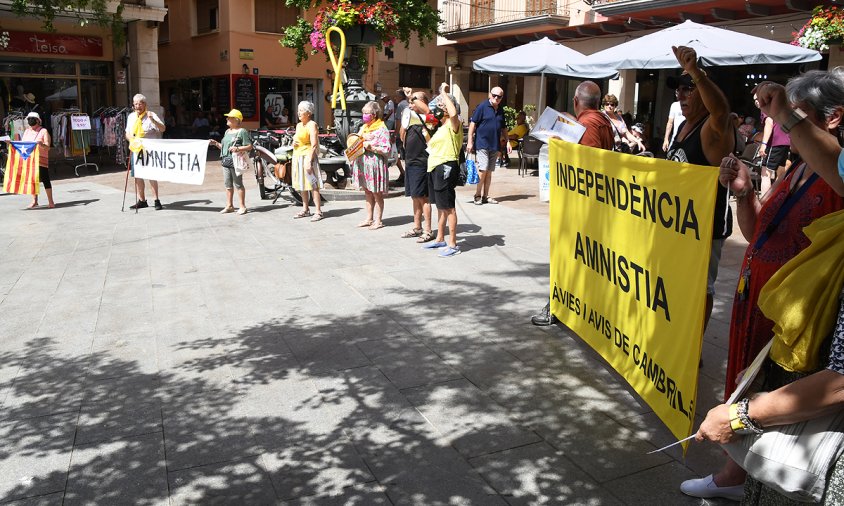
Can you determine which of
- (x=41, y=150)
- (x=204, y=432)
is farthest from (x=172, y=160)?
(x=204, y=432)

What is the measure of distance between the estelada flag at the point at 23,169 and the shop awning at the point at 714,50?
32.2ft

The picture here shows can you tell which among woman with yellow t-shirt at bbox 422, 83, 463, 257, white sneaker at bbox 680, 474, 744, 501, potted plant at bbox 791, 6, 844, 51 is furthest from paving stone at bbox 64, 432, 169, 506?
potted plant at bbox 791, 6, 844, 51

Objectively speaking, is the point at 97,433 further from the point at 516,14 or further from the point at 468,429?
the point at 516,14

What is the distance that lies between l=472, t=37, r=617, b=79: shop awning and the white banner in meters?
6.51

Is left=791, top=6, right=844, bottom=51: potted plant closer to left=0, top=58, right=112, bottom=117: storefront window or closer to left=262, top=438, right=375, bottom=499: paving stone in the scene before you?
left=262, top=438, right=375, bottom=499: paving stone

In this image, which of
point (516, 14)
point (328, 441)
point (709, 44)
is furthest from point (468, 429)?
point (516, 14)

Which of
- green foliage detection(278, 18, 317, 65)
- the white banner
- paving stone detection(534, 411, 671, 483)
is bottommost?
paving stone detection(534, 411, 671, 483)

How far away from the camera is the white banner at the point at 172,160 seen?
10.8 metres

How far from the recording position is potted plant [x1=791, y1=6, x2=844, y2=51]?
12.5 m

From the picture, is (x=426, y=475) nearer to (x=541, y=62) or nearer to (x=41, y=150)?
(x=41, y=150)

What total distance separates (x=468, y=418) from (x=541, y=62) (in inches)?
445

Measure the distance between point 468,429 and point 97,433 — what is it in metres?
1.97

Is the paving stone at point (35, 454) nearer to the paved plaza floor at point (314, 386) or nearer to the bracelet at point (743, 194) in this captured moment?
the paved plaza floor at point (314, 386)

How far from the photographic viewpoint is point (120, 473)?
338cm
